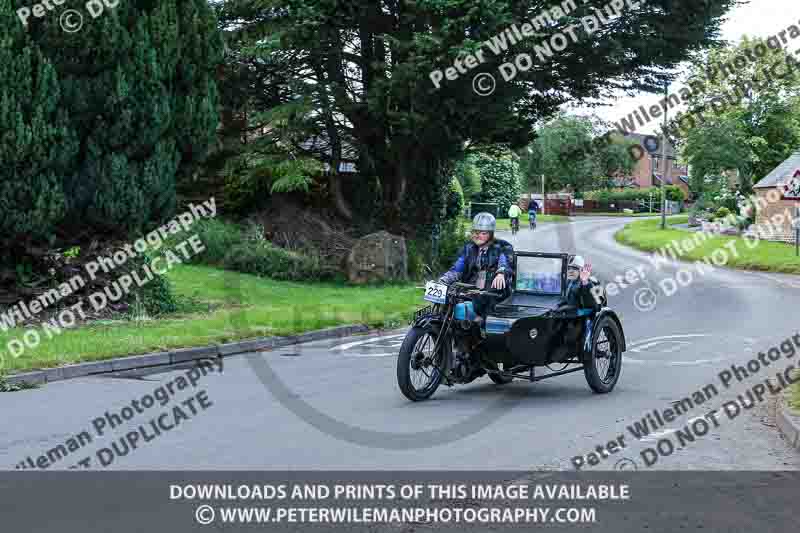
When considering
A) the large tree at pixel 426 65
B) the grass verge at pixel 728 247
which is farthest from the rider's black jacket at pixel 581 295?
the grass verge at pixel 728 247

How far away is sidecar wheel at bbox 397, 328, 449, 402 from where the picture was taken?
9117 mm

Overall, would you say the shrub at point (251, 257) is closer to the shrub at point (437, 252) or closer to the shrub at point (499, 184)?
the shrub at point (437, 252)

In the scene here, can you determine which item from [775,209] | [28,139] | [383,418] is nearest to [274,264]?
[28,139]

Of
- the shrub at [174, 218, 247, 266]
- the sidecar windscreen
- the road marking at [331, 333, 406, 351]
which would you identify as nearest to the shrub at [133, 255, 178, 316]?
the road marking at [331, 333, 406, 351]

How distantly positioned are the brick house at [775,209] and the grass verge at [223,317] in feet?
104

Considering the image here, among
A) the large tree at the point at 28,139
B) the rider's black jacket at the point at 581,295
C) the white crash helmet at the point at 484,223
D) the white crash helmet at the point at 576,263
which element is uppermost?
the large tree at the point at 28,139

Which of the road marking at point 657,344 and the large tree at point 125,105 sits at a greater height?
the large tree at point 125,105

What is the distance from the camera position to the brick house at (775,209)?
48.2 m

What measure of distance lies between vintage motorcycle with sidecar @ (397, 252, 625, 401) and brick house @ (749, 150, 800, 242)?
3947 centimetres

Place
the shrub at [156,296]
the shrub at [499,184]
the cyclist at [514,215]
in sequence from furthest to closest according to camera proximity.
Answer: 1. the shrub at [499,184]
2. the cyclist at [514,215]
3. the shrub at [156,296]

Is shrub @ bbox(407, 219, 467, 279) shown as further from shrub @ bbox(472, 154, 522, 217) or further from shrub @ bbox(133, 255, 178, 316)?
shrub @ bbox(472, 154, 522, 217)

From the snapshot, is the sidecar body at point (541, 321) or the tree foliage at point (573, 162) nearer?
the sidecar body at point (541, 321)

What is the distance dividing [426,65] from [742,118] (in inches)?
1816

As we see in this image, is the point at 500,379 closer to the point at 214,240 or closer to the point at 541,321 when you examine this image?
the point at 541,321
